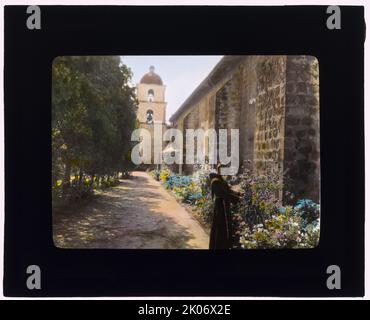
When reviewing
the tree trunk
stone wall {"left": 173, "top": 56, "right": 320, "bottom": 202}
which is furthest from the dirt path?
stone wall {"left": 173, "top": 56, "right": 320, "bottom": 202}

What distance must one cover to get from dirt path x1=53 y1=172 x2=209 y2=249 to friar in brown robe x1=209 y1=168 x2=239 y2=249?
4.9 inches

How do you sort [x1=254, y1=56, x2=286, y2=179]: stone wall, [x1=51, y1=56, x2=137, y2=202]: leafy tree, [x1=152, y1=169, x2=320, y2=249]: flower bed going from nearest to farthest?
[x1=152, y1=169, x2=320, y2=249]: flower bed, [x1=51, y1=56, x2=137, y2=202]: leafy tree, [x1=254, y1=56, x2=286, y2=179]: stone wall

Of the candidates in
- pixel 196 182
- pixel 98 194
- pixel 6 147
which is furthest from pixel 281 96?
pixel 6 147

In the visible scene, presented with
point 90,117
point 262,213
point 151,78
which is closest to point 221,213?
point 262,213

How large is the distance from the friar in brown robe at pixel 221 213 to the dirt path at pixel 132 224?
124 mm

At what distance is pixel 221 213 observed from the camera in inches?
128

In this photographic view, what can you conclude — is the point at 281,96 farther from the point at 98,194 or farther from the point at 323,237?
the point at 98,194

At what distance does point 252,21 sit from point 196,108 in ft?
3.70

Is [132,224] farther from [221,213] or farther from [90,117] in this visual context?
[90,117]

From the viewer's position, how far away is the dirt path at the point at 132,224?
10.3 ft

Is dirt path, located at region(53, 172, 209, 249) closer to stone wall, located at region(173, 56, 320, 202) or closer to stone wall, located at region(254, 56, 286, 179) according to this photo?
stone wall, located at region(173, 56, 320, 202)

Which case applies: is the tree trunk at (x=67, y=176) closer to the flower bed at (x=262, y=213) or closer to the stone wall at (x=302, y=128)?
the flower bed at (x=262, y=213)

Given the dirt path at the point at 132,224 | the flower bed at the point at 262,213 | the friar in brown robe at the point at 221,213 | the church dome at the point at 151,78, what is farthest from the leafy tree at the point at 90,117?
the friar in brown robe at the point at 221,213

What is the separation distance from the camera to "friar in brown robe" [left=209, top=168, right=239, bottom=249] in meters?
3.15
